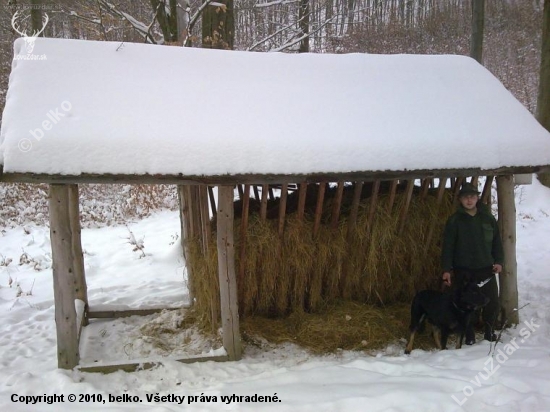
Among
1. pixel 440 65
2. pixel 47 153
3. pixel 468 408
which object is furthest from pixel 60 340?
pixel 440 65

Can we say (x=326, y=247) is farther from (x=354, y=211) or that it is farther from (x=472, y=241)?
(x=472, y=241)

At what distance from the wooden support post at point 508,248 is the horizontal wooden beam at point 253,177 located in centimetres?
44

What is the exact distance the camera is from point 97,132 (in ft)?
10.8

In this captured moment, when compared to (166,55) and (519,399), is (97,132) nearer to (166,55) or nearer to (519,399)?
(166,55)

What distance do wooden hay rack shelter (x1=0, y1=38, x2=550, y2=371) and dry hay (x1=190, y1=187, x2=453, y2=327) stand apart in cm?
4

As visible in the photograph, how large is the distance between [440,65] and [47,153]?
168 inches

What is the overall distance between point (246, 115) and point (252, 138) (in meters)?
0.35

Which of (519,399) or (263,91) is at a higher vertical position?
(263,91)

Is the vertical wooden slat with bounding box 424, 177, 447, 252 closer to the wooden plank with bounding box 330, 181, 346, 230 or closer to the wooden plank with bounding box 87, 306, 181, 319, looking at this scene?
the wooden plank with bounding box 330, 181, 346, 230

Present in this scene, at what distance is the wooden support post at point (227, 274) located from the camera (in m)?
3.89

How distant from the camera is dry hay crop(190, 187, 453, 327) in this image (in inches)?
179

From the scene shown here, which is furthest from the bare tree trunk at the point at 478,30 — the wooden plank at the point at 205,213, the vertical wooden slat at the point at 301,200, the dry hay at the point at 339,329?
the wooden plank at the point at 205,213

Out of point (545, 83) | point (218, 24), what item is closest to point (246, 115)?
point (218, 24)

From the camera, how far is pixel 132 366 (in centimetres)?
386
